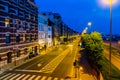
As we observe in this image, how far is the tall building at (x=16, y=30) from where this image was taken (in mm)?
41750

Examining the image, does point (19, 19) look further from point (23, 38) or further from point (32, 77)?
point (32, 77)

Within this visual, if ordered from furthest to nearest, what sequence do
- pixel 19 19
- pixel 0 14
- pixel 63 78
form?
1. pixel 19 19
2. pixel 0 14
3. pixel 63 78

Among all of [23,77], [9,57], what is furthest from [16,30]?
[23,77]

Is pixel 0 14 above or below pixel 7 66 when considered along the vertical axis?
above

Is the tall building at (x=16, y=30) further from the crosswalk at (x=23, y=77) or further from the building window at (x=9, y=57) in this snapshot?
the crosswalk at (x=23, y=77)

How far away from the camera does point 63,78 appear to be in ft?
106

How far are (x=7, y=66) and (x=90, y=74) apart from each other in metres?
16.4

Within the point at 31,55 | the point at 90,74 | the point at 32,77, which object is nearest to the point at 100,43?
the point at 90,74

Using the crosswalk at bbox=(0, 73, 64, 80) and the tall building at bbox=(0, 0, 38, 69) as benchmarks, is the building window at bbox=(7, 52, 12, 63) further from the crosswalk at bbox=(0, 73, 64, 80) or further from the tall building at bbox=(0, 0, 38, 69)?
the crosswalk at bbox=(0, 73, 64, 80)

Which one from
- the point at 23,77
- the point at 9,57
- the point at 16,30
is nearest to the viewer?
the point at 23,77

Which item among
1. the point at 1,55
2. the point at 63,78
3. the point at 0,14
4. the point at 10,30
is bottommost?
the point at 63,78

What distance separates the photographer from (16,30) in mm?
48156

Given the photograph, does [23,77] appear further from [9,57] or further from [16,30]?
[16,30]

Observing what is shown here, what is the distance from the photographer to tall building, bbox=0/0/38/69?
1644 inches
